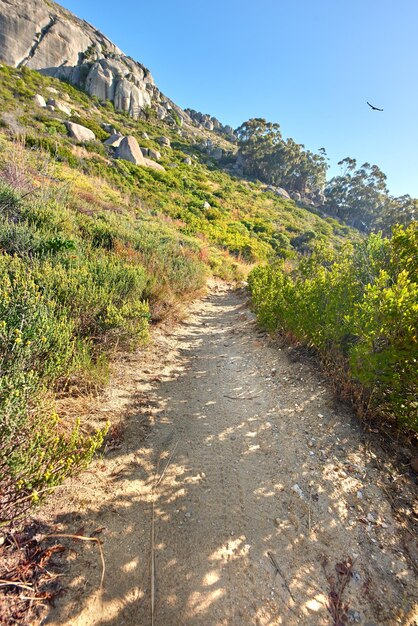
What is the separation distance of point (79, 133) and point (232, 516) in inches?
1283

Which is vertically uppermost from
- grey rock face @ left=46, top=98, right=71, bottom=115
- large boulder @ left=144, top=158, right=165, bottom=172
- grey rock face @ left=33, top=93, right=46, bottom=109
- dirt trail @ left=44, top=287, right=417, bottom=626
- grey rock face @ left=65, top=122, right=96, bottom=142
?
grey rock face @ left=46, top=98, right=71, bottom=115

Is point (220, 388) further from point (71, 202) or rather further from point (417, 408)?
point (71, 202)

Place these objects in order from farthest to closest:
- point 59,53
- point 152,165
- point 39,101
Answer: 1. point 59,53
2. point 152,165
3. point 39,101

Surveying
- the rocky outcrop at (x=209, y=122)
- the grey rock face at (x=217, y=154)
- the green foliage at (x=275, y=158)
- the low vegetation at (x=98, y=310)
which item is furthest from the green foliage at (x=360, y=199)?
the low vegetation at (x=98, y=310)

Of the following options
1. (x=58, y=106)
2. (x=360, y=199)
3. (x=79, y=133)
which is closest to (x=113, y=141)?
(x=79, y=133)

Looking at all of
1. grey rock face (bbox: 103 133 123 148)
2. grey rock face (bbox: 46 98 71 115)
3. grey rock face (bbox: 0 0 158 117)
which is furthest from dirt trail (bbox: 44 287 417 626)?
grey rock face (bbox: 0 0 158 117)

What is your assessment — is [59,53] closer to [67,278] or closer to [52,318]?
[67,278]

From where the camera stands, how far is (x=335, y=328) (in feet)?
12.9

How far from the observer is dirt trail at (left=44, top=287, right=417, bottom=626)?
69.8 inches

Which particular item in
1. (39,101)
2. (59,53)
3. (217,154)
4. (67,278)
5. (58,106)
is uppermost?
(59,53)

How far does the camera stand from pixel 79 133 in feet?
82.7

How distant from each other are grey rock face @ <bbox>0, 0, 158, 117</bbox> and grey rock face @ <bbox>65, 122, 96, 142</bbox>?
26701 mm

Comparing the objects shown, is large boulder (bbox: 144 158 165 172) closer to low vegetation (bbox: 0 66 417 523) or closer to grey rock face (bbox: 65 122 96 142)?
grey rock face (bbox: 65 122 96 142)

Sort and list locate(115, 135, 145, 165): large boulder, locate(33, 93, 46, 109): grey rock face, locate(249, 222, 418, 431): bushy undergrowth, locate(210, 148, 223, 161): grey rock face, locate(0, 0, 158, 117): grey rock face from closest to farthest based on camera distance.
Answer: locate(249, 222, 418, 431): bushy undergrowth, locate(115, 135, 145, 165): large boulder, locate(33, 93, 46, 109): grey rock face, locate(0, 0, 158, 117): grey rock face, locate(210, 148, 223, 161): grey rock face
